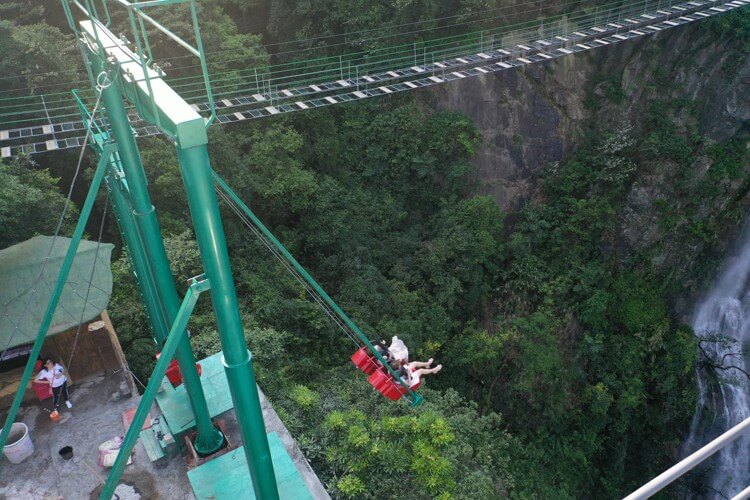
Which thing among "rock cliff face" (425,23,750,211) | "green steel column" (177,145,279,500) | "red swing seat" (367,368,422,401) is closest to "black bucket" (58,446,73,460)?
"green steel column" (177,145,279,500)

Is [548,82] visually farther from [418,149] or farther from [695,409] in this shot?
[695,409]

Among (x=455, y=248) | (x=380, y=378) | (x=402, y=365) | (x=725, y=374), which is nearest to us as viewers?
(x=380, y=378)

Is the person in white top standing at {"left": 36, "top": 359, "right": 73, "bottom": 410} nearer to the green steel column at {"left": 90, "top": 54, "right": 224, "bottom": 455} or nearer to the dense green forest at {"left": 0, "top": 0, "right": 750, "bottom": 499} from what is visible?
the dense green forest at {"left": 0, "top": 0, "right": 750, "bottom": 499}

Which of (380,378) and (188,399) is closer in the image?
(188,399)

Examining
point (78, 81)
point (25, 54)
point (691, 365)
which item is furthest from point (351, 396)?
point (691, 365)

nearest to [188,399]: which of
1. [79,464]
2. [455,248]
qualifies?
[79,464]

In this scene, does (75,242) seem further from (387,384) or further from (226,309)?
(387,384)
